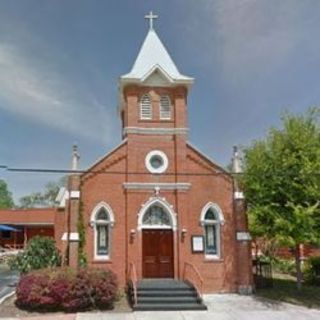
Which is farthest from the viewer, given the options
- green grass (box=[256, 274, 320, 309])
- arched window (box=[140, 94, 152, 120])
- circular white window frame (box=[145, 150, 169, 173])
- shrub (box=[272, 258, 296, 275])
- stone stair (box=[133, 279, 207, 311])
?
shrub (box=[272, 258, 296, 275])

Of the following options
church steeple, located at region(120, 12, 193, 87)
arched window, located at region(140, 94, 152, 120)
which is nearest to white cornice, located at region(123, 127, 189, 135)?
arched window, located at region(140, 94, 152, 120)

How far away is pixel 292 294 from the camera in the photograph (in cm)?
2180

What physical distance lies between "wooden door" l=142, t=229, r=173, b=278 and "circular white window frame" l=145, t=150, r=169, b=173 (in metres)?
2.80

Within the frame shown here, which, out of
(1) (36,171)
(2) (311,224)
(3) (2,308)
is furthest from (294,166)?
(3) (2,308)

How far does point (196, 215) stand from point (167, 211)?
1.36m

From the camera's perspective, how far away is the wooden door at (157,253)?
22094 mm

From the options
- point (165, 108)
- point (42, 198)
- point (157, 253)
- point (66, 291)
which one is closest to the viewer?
point (66, 291)

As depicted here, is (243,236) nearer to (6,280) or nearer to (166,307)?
(166,307)

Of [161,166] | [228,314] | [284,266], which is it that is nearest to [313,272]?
[284,266]

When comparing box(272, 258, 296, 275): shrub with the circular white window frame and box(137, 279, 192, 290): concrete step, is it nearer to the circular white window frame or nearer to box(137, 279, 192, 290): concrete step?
box(137, 279, 192, 290): concrete step

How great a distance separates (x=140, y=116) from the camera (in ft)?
76.5

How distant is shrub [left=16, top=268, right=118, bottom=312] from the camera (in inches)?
712

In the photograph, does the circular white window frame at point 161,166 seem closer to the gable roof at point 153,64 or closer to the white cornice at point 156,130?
the white cornice at point 156,130

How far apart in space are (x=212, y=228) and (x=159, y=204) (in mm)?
2767
